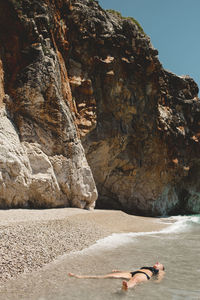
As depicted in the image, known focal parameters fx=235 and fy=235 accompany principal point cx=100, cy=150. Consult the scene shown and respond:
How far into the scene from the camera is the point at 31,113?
14.2 m

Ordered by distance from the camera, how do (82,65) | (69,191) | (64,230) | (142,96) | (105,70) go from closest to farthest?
(64,230) < (69,191) < (82,65) < (105,70) < (142,96)

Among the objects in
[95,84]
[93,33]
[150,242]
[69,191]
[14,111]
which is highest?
[93,33]

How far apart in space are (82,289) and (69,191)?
34.8ft

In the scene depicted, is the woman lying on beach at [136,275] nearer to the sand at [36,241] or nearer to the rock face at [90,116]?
the sand at [36,241]

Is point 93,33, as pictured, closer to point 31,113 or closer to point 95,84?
point 95,84

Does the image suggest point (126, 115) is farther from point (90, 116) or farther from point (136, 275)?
point (136, 275)

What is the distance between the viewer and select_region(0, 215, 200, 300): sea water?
4488mm

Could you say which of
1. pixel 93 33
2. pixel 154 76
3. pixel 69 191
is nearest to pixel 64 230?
pixel 69 191

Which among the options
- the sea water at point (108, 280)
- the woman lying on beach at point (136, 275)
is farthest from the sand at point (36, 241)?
the woman lying on beach at point (136, 275)

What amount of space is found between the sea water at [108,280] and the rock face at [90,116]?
20.0 ft

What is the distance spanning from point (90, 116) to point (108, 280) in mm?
16707

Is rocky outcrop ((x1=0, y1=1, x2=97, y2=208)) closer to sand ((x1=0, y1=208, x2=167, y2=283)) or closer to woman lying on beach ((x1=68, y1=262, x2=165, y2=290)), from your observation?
sand ((x1=0, y1=208, x2=167, y2=283))

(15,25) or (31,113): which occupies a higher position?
(15,25)

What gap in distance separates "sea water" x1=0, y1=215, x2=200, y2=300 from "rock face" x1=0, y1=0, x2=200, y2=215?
20.0ft
